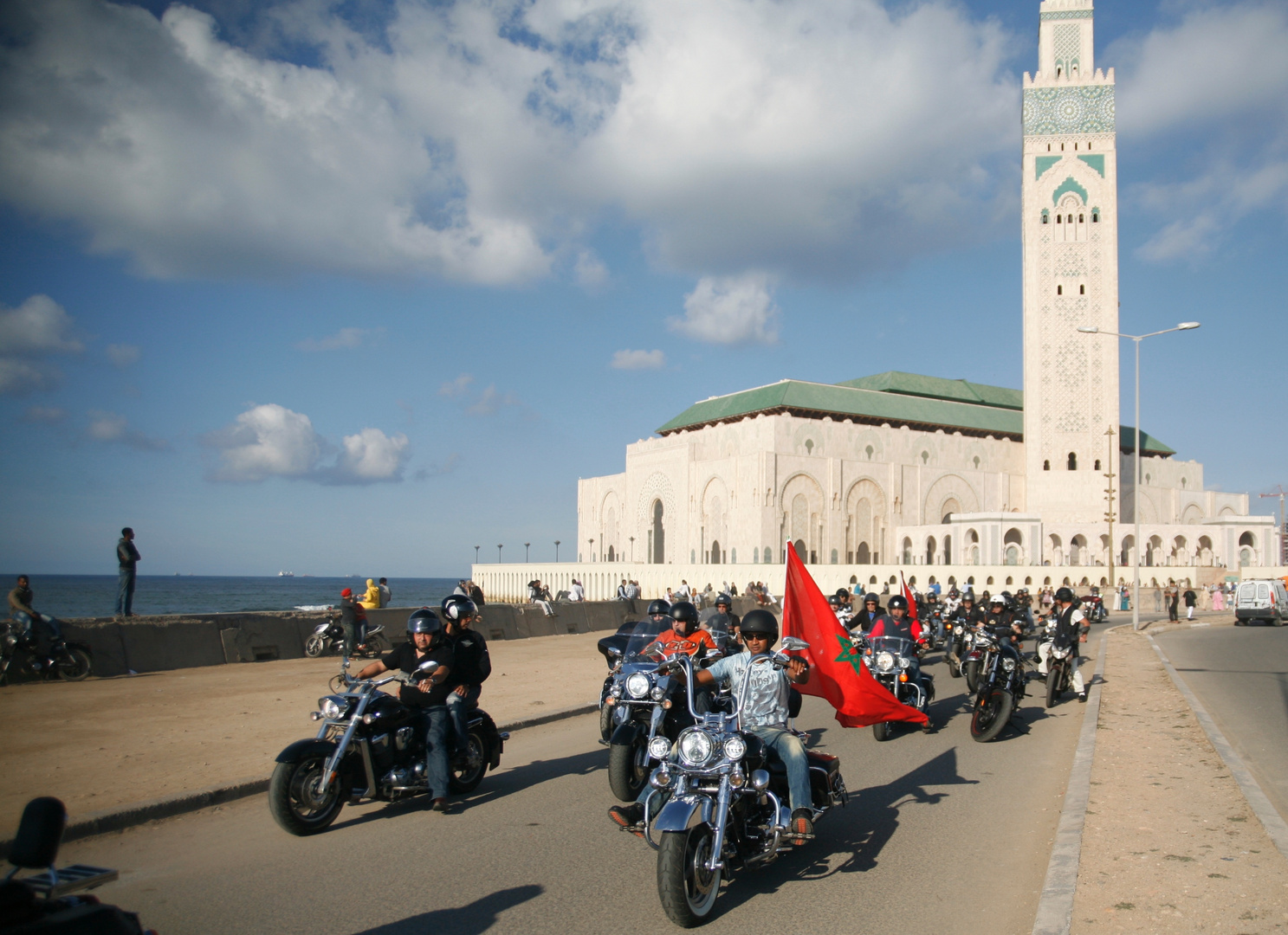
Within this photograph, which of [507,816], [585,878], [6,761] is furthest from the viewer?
[6,761]

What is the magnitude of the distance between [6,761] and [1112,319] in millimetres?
63629

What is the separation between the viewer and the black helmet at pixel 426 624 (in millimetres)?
6945

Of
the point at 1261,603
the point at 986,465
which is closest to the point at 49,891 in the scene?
the point at 1261,603

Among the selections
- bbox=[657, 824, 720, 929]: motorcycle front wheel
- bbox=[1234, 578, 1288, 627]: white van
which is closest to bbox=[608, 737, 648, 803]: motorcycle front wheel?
bbox=[657, 824, 720, 929]: motorcycle front wheel

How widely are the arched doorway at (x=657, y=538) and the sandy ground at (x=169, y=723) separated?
53557 millimetres

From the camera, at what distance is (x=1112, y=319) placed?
59.3 m

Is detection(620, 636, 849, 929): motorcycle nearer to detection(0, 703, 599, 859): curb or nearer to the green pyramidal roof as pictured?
detection(0, 703, 599, 859): curb

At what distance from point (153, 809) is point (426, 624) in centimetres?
223

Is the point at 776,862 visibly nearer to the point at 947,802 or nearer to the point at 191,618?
the point at 947,802

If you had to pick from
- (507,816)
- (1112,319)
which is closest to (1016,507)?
(1112,319)

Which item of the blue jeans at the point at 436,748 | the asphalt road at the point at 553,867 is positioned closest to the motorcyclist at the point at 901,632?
the asphalt road at the point at 553,867

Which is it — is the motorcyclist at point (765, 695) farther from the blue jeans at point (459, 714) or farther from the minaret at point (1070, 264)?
the minaret at point (1070, 264)

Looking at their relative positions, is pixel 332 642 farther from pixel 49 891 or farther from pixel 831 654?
pixel 49 891

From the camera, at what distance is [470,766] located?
23.9 feet
